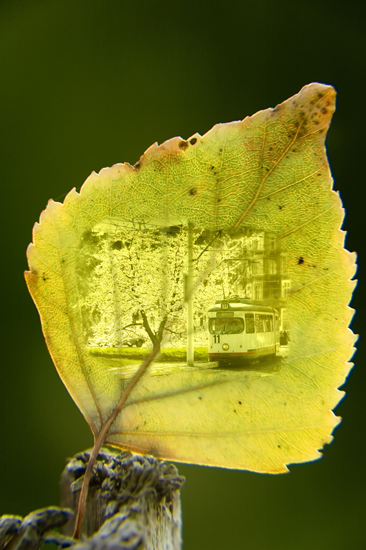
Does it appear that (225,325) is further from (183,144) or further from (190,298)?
(183,144)

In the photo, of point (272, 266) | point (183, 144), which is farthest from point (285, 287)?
point (183, 144)

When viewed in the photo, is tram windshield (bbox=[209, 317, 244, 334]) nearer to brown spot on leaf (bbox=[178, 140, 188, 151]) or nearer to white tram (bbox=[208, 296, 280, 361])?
white tram (bbox=[208, 296, 280, 361])

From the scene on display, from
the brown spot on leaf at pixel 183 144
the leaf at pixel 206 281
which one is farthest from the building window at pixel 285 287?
the brown spot on leaf at pixel 183 144

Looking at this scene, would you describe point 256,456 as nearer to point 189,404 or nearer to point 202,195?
point 189,404

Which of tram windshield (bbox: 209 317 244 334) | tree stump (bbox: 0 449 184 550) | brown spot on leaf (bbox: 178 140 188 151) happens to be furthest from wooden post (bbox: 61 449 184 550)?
brown spot on leaf (bbox: 178 140 188 151)

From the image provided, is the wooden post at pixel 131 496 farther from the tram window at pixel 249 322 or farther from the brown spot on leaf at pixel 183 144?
the brown spot on leaf at pixel 183 144

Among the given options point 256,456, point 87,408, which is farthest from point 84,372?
point 256,456
